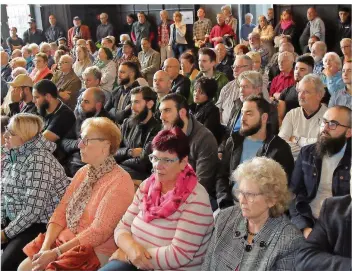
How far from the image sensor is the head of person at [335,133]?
2379 mm

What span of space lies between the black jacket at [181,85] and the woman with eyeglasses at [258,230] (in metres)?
2.73

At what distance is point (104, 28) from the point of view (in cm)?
1023

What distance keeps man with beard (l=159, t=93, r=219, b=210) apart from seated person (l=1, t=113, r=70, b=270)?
2.43 feet

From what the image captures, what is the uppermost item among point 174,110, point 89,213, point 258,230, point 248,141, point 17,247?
point 174,110

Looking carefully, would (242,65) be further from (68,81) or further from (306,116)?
(68,81)

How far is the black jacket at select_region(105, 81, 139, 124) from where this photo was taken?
13.7 feet

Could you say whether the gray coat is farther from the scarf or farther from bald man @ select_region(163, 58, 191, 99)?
bald man @ select_region(163, 58, 191, 99)

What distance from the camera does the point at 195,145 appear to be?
9.91 ft

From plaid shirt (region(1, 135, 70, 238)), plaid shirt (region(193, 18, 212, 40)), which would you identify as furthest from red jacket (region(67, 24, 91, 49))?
plaid shirt (region(1, 135, 70, 238))

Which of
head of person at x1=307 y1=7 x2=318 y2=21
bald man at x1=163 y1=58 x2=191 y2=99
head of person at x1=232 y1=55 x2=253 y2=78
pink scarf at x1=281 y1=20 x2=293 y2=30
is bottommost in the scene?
bald man at x1=163 y1=58 x2=191 y2=99

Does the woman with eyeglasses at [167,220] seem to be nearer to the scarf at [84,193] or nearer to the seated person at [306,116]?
the scarf at [84,193]

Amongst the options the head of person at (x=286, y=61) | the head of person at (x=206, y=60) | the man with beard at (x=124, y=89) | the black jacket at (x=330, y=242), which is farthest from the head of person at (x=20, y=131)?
the head of person at (x=286, y=61)

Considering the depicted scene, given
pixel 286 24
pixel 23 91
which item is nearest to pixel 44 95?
pixel 23 91

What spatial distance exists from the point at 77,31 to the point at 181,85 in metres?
5.67
